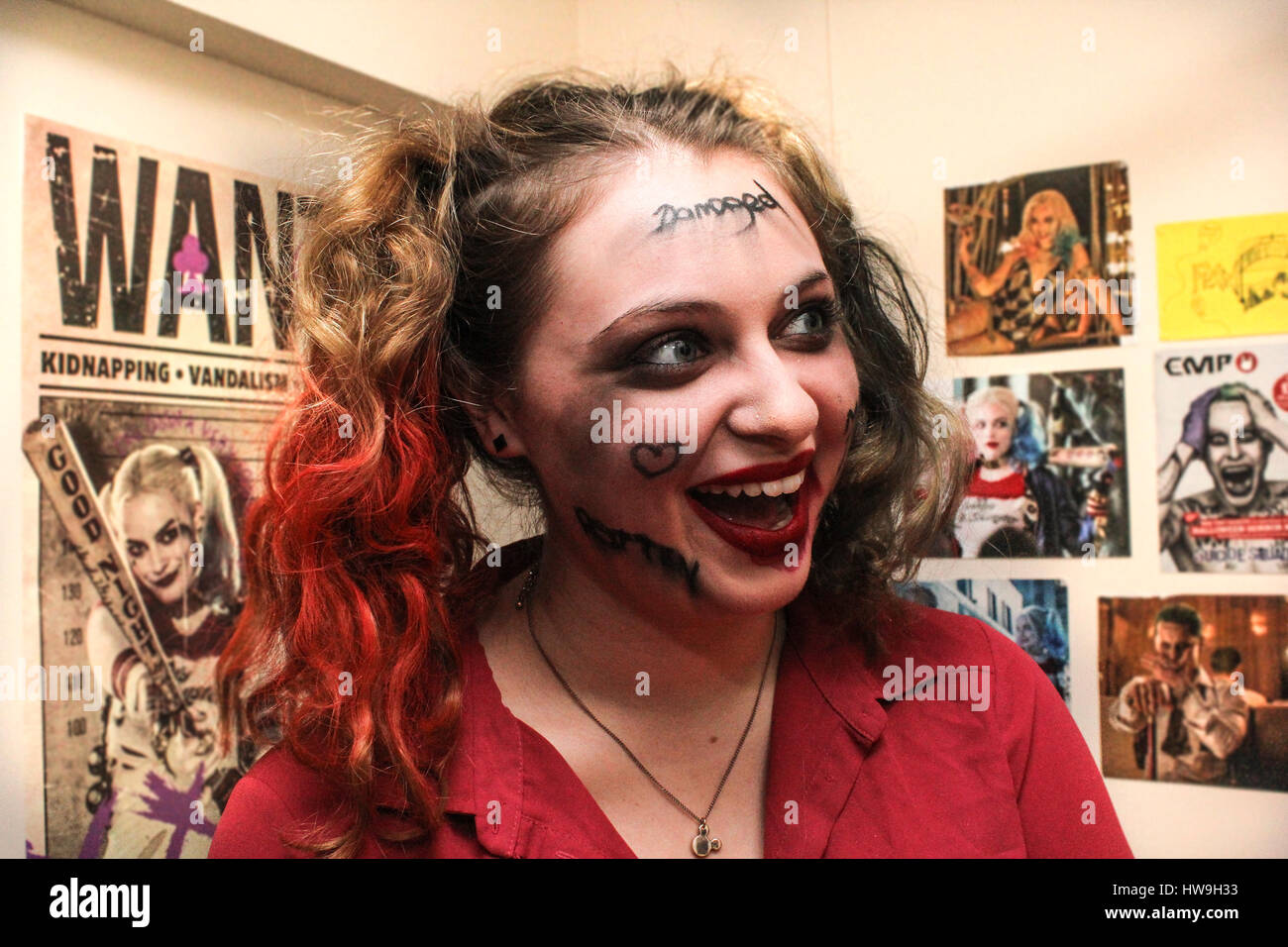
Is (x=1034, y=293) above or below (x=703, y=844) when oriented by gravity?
above

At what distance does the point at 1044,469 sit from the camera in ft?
3.16

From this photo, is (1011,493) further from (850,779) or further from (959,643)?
(850,779)

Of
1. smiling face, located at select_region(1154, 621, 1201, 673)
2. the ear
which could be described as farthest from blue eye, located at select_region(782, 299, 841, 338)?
smiling face, located at select_region(1154, 621, 1201, 673)

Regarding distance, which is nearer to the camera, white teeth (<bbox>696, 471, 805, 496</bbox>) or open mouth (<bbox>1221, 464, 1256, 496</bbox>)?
white teeth (<bbox>696, 471, 805, 496</bbox>)

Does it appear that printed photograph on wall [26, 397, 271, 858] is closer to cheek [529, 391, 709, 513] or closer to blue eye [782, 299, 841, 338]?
cheek [529, 391, 709, 513]

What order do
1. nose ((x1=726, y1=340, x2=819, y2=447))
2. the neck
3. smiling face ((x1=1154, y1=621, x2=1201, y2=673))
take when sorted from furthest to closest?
smiling face ((x1=1154, y1=621, x2=1201, y2=673))
the neck
nose ((x1=726, y1=340, x2=819, y2=447))

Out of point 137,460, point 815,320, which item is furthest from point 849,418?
point 137,460

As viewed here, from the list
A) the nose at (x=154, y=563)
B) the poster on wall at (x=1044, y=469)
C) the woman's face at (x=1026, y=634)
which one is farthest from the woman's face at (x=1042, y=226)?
the nose at (x=154, y=563)

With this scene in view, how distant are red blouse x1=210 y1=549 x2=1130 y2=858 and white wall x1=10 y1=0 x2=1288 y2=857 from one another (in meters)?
0.17

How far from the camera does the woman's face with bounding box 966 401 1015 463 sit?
0.97 metres

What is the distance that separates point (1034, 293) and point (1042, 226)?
0.07 m

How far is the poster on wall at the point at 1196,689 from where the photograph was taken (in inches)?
34.9

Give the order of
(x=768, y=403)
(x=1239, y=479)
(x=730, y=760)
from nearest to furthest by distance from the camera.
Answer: (x=768, y=403) → (x=730, y=760) → (x=1239, y=479)
